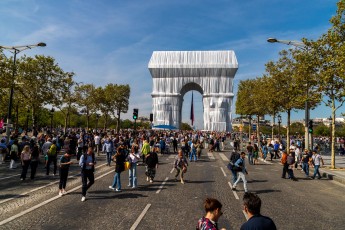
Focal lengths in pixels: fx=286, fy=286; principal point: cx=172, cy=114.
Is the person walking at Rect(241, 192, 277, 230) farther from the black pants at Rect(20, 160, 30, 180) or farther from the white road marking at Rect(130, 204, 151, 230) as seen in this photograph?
the black pants at Rect(20, 160, 30, 180)

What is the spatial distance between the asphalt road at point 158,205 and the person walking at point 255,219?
386cm

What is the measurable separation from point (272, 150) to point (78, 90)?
4250cm

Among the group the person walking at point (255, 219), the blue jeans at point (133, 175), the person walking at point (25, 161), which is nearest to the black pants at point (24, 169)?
the person walking at point (25, 161)

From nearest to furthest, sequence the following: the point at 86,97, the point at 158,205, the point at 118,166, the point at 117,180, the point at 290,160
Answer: the point at 158,205 → the point at 118,166 → the point at 117,180 → the point at 290,160 → the point at 86,97

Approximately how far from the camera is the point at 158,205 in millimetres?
9453

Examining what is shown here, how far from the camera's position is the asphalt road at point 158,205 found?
25.2 ft

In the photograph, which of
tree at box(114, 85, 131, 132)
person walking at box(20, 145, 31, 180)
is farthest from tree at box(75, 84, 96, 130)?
person walking at box(20, 145, 31, 180)

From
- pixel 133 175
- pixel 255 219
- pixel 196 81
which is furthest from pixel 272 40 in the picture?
pixel 196 81

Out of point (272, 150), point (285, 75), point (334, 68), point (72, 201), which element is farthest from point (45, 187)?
point (285, 75)

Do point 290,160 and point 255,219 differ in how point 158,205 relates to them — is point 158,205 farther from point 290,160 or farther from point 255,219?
point 290,160

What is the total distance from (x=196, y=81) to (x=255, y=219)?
7430 centimetres

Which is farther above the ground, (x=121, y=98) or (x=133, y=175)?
(x=121, y=98)

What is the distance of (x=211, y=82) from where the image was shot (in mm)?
Answer: 76500

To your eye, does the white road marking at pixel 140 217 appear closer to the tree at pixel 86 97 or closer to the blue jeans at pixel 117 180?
the blue jeans at pixel 117 180
